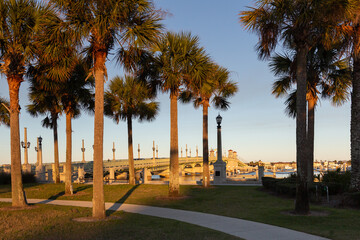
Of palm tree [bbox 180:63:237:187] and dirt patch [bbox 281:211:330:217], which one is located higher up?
palm tree [bbox 180:63:237:187]

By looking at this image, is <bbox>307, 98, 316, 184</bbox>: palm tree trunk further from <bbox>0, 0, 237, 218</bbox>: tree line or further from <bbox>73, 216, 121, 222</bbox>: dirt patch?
<bbox>73, 216, 121, 222</bbox>: dirt patch

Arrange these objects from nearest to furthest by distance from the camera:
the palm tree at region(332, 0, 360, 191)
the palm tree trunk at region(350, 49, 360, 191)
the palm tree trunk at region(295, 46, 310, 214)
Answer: the palm tree trunk at region(295, 46, 310, 214)
the palm tree at region(332, 0, 360, 191)
the palm tree trunk at region(350, 49, 360, 191)

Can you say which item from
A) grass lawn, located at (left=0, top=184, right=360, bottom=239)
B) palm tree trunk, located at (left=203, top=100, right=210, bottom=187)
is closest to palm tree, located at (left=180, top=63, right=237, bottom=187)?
palm tree trunk, located at (left=203, top=100, right=210, bottom=187)

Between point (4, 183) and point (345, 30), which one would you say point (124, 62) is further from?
point (4, 183)

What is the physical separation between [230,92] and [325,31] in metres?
12.9

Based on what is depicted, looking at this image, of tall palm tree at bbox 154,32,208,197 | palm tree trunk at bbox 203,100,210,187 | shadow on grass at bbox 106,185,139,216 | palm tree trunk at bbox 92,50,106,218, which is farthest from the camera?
palm tree trunk at bbox 203,100,210,187

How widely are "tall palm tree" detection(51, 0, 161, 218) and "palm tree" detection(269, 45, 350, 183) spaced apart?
9471mm

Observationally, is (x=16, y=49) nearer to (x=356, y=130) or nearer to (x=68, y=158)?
(x=68, y=158)

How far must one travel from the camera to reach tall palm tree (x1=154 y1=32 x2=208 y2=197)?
19531 mm

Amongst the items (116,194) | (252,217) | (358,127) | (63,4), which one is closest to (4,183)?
(116,194)

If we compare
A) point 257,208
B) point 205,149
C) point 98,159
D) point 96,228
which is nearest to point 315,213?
point 257,208

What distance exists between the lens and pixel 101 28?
1301 centimetres

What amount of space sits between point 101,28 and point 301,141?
8963mm

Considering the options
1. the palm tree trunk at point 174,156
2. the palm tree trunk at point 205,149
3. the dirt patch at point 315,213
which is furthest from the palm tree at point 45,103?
the dirt patch at point 315,213
